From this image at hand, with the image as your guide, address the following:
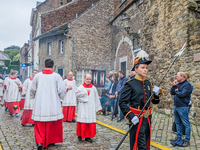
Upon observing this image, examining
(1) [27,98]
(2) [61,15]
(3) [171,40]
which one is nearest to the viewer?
(1) [27,98]

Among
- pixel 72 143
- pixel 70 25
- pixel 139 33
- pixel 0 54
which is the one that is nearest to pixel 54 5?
pixel 70 25

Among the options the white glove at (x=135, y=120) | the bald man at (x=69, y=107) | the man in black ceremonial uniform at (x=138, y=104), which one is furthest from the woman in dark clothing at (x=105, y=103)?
the white glove at (x=135, y=120)

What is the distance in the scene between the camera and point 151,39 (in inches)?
414

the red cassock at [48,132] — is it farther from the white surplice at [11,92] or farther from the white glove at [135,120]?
the white surplice at [11,92]

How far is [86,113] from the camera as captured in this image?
5449mm

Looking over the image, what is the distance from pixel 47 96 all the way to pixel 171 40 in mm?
6195

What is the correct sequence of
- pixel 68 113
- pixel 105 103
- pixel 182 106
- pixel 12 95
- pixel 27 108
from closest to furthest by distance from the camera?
1. pixel 182 106
2. pixel 27 108
3. pixel 68 113
4. pixel 12 95
5. pixel 105 103

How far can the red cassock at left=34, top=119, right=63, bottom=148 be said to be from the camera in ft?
15.5

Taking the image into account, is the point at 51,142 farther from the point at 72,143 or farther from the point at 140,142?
the point at 140,142

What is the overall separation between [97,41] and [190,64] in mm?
12567

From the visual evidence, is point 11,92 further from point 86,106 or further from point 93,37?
point 93,37

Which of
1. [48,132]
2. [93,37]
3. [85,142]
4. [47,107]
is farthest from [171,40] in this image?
[93,37]

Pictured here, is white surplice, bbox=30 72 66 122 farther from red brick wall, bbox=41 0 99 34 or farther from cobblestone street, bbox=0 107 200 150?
red brick wall, bbox=41 0 99 34

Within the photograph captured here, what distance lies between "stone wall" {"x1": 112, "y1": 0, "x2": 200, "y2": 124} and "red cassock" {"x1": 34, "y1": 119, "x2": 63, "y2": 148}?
4764 millimetres
